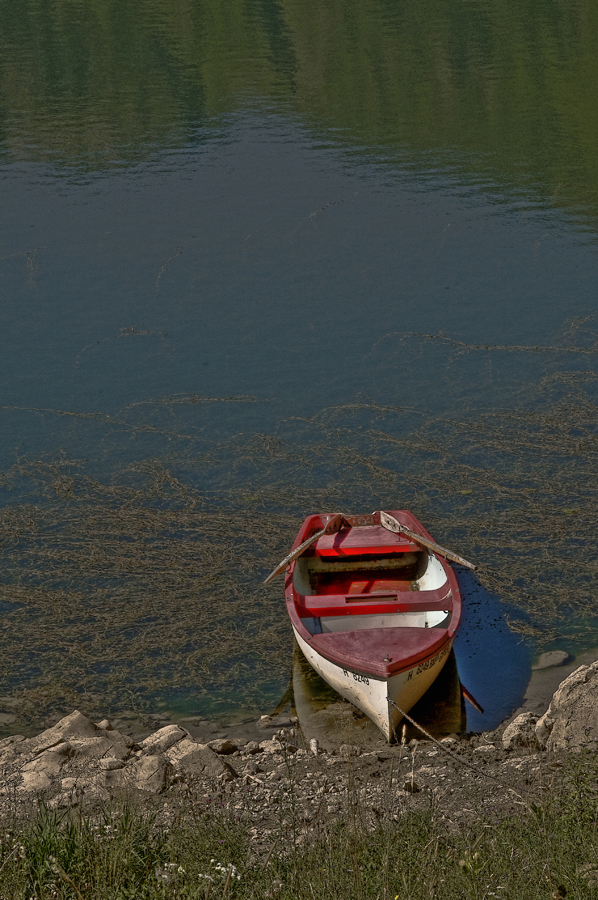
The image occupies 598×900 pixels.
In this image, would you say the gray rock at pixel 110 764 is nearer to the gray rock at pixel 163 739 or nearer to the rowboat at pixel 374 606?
the gray rock at pixel 163 739

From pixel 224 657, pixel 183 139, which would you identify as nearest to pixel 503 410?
pixel 224 657

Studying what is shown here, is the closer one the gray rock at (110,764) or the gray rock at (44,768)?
the gray rock at (44,768)

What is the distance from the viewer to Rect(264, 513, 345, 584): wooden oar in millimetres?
14047

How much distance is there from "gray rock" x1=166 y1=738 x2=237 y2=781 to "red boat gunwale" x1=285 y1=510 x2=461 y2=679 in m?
2.25

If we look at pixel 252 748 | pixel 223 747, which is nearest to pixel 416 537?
pixel 252 748

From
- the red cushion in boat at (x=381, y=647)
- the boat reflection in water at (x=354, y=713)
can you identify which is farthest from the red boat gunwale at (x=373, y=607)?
the boat reflection in water at (x=354, y=713)

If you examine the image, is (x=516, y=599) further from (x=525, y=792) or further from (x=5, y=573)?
(x=5, y=573)

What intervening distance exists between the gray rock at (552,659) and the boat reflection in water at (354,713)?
1.24 meters

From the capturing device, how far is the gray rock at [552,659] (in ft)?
43.9

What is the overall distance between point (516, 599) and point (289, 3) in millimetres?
55562

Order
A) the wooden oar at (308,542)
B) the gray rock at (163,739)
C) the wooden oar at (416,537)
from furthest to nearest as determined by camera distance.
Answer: the wooden oar at (308,542) < the wooden oar at (416,537) < the gray rock at (163,739)

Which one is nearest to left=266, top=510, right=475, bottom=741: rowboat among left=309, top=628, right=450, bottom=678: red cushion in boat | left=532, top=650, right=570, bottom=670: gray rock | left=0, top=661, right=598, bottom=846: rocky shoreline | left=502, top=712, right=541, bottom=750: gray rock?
left=309, top=628, right=450, bottom=678: red cushion in boat

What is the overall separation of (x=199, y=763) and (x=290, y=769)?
1.79 meters

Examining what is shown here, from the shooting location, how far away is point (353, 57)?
4909 cm
